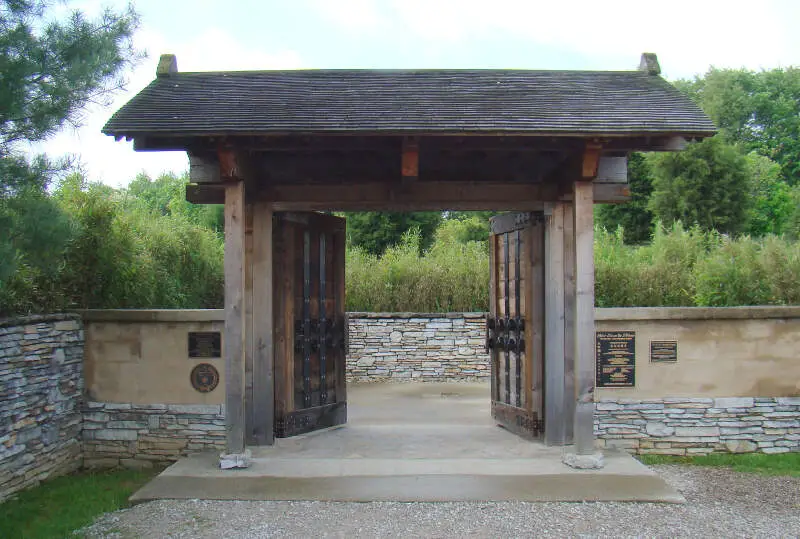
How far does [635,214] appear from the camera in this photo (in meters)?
24.8

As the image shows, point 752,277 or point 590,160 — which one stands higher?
point 590,160

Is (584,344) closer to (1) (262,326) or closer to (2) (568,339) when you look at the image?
(2) (568,339)

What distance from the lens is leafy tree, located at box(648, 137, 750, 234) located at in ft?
68.3

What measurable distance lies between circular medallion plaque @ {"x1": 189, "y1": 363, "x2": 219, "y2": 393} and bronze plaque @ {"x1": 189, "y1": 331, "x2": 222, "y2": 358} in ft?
0.38

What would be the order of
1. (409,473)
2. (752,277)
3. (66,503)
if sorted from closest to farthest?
1. (66,503)
2. (409,473)
3. (752,277)

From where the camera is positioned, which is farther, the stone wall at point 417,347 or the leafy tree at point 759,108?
the leafy tree at point 759,108

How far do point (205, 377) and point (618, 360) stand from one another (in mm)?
4026

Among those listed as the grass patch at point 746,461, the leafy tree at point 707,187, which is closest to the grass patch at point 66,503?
the grass patch at point 746,461

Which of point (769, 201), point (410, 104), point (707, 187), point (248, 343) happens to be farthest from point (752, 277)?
point (769, 201)

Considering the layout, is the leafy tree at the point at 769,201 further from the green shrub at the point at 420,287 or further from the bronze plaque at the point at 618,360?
the bronze plaque at the point at 618,360

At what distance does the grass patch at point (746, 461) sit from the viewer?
20.6ft

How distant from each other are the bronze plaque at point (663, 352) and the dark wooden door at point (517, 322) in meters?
1.12

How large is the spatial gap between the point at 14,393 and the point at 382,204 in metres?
3.56

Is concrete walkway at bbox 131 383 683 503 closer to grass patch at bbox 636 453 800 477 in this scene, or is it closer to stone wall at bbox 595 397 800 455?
stone wall at bbox 595 397 800 455
